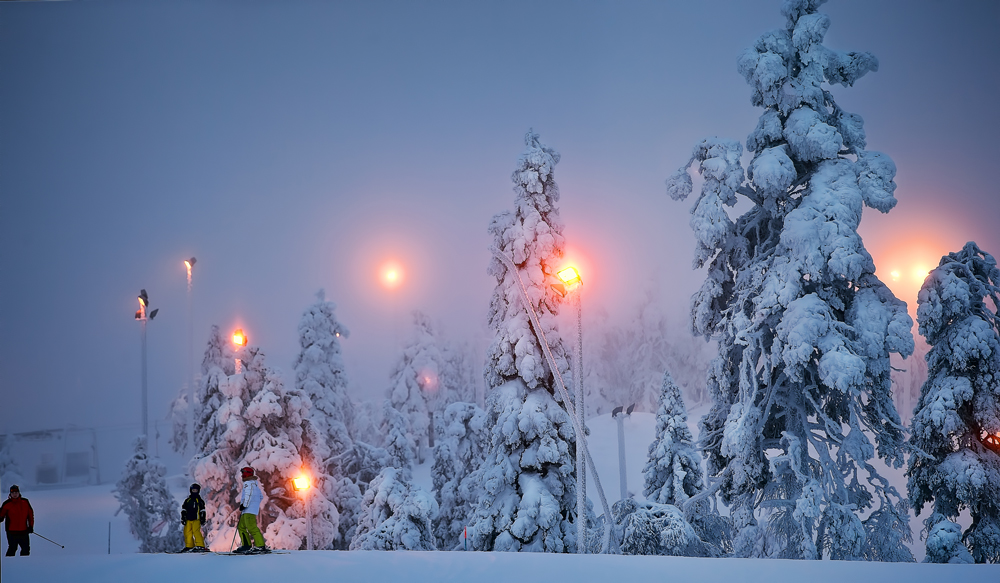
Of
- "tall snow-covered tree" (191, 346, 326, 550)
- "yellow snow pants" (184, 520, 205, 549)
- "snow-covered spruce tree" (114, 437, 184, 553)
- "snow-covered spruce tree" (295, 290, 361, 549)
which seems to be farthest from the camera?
"snow-covered spruce tree" (114, 437, 184, 553)

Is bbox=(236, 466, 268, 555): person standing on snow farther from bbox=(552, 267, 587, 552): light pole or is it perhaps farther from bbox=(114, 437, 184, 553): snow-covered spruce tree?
bbox=(114, 437, 184, 553): snow-covered spruce tree

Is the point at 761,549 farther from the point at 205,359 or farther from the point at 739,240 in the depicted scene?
the point at 205,359

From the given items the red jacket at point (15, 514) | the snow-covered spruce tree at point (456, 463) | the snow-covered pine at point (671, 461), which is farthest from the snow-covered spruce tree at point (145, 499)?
the red jacket at point (15, 514)

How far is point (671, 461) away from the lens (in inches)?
1009

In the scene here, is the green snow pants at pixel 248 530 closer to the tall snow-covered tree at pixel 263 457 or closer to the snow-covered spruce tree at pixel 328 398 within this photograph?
the tall snow-covered tree at pixel 263 457

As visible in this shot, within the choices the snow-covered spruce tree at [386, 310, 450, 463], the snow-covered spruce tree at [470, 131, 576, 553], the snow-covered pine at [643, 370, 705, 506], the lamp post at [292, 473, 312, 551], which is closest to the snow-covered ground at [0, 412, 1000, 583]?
the snow-covered spruce tree at [470, 131, 576, 553]

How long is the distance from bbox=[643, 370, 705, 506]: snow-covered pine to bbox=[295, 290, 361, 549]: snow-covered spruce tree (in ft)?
49.3

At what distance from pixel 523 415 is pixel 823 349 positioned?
7660 mm

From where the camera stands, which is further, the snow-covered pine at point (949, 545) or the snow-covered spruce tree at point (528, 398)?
the snow-covered spruce tree at point (528, 398)

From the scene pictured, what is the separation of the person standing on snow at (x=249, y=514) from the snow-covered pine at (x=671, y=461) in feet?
53.3

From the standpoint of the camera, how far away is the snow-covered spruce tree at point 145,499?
123ft

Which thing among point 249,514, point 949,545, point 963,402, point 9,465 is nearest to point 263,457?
point 249,514

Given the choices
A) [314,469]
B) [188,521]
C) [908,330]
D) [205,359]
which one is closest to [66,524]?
[205,359]

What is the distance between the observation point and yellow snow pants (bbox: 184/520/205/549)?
41.0 ft
